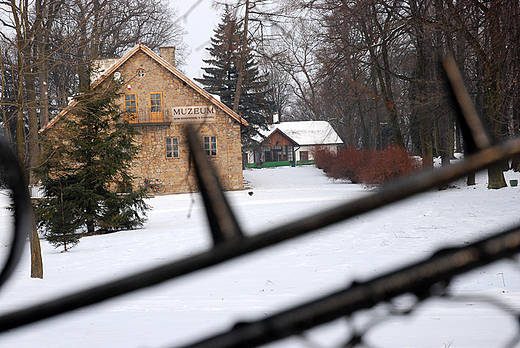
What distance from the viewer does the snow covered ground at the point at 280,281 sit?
43cm

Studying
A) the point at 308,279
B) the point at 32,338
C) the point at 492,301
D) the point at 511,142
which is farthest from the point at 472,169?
the point at 308,279

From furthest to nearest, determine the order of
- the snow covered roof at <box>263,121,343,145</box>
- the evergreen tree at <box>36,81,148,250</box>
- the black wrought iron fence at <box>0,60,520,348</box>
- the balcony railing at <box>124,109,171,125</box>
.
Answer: the snow covered roof at <box>263,121,343,145</box>
the balcony railing at <box>124,109,171,125</box>
the evergreen tree at <box>36,81,148,250</box>
the black wrought iron fence at <box>0,60,520,348</box>

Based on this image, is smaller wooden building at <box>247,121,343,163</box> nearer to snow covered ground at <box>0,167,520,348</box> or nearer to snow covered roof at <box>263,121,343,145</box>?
snow covered roof at <box>263,121,343,145</box>

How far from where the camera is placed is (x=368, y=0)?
1142cm

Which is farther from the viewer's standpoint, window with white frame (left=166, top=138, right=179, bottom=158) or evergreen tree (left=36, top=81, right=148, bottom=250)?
window with white frame (left=166, top=138, right=179, bottom=158)

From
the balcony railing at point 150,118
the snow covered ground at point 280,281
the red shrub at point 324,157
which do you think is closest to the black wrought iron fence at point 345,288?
the snow covered ground at point 280,281

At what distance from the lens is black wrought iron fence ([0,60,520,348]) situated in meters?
0.32

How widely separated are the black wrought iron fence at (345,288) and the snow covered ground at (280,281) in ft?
0.04

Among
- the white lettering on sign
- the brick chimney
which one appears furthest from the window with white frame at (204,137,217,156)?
the brick chimney

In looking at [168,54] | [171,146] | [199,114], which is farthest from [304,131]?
[199,114]

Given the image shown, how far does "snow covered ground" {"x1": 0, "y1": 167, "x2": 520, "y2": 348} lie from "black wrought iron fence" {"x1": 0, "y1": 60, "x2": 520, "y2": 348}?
0.01 meters

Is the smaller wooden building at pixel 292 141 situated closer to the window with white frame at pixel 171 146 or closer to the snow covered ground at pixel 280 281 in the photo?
the window with white frame at pixel 171 146

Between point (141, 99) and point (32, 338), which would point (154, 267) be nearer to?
point (32, 338)

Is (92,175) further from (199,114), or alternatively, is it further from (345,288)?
(345,288)
